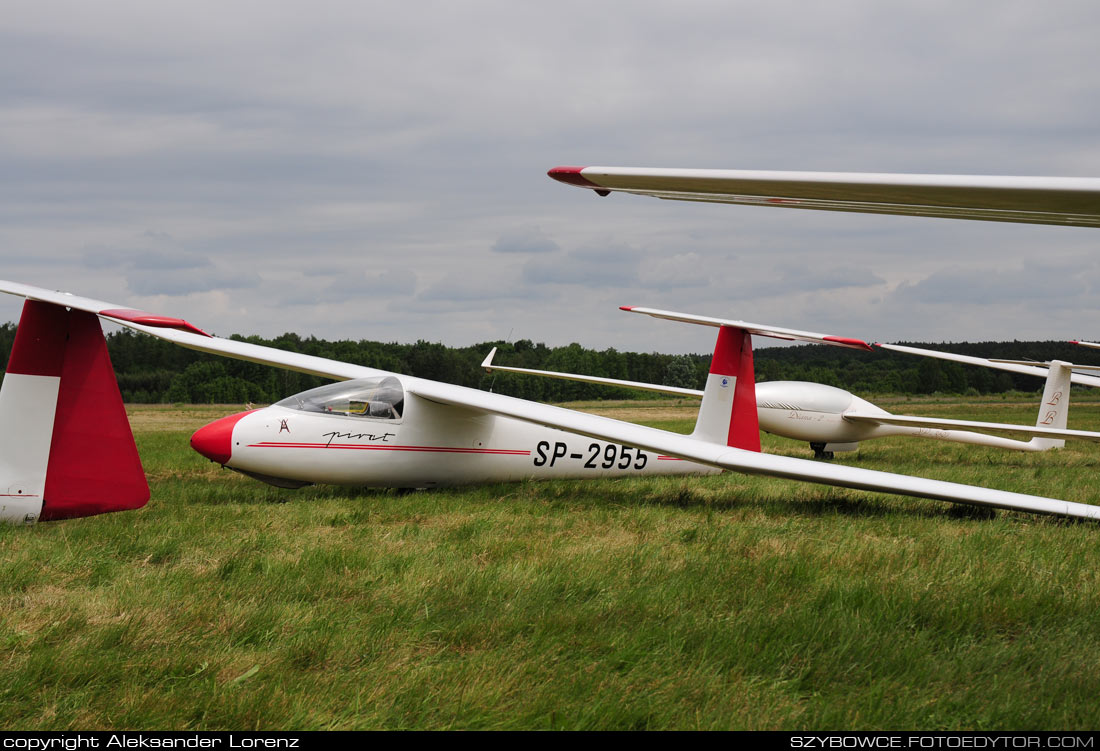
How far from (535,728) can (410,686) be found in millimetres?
718

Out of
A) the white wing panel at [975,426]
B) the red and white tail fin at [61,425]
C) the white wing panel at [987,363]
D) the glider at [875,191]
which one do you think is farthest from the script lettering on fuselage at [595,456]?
the glider at [875,191]

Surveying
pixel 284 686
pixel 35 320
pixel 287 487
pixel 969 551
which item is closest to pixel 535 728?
pixel 284 686

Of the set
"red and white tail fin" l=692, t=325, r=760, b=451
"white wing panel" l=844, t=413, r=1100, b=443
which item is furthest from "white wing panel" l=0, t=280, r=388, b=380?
"white wing panel" l=844, t=413, r=1100, b=443

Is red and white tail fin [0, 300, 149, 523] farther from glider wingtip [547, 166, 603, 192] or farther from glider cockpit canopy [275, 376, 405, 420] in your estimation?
glider wingtip [547, 166, 603, 192]

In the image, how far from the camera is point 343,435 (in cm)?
1027

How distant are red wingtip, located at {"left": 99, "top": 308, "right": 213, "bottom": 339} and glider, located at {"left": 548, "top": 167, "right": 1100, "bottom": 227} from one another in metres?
4.00

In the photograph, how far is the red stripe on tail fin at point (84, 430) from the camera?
24.9 ft

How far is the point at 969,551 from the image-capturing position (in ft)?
22.7

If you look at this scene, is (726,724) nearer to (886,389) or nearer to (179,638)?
(179,638)

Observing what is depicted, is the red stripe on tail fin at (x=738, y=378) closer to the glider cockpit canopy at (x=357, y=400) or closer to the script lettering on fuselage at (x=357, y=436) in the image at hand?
the glider cockpit canopy at (x=357, y=400)

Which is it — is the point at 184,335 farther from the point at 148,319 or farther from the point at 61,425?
the point at 148,319

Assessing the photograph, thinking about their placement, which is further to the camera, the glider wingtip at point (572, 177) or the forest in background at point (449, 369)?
the forest in background at point (449, 369)

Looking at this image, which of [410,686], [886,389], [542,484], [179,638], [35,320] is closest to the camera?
[410,686]

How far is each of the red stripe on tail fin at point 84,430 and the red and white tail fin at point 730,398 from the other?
8.05m
